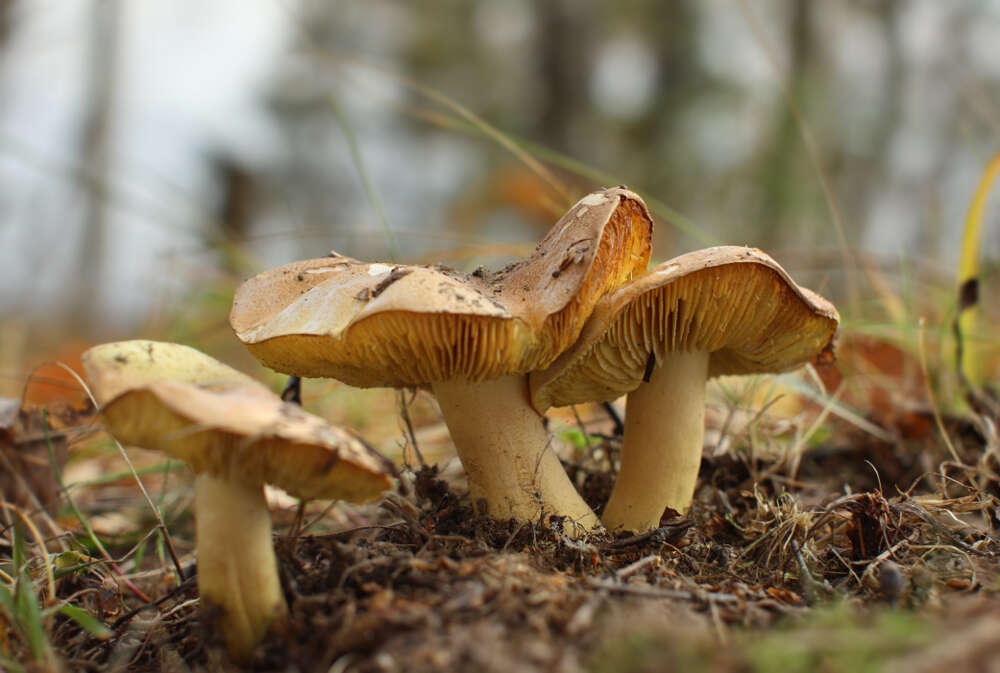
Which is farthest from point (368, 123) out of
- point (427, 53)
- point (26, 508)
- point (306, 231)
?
point (26, 508)

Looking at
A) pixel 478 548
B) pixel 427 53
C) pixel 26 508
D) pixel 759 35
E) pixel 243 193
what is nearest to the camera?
pixel 478 548

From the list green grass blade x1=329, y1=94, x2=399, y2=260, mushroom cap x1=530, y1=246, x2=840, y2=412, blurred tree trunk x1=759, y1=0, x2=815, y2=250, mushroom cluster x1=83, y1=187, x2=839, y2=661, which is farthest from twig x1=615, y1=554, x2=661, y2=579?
blurred tree trunk x1=759, y1=0, x2=815, y2=250

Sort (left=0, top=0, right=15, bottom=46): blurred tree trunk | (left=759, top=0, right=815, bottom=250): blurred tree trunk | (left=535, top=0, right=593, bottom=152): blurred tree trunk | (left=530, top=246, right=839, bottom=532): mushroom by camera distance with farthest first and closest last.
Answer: (left=535, top=0, right=593, bottom=152): blurred tree trunk, (left=759, top=0, right=815, bottom=250): blurred tree trunk, (left=0, top=0, right=15, bottom=46): blurred tree trunk, (left=530, top=246, right=839, bottom=532): mushroom

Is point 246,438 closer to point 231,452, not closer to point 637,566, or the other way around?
point 231,452

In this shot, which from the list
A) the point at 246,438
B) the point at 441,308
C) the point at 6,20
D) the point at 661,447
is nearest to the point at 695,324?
the point at 661,447

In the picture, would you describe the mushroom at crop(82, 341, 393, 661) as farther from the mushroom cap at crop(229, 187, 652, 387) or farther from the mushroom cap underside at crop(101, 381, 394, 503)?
the mushroom cap at crop(229, 187, 652, 387)

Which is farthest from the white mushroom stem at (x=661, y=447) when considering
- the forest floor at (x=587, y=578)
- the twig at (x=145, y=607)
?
the twig at (x=145, y=607)

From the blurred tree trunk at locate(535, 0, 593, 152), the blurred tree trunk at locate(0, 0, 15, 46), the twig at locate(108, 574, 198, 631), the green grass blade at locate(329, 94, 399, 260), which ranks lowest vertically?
the twig at locate(108, 574, 198, 631)

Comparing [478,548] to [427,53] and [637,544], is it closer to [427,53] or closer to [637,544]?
[637,544]
